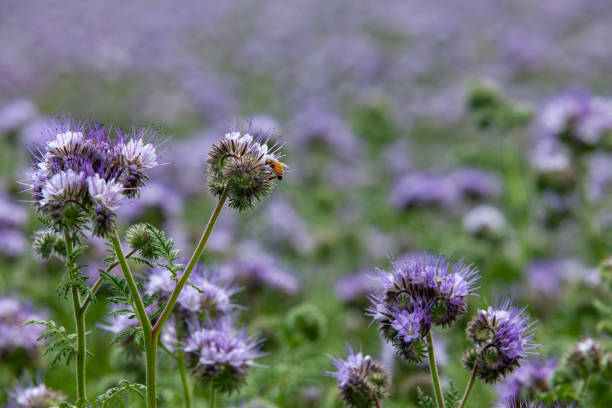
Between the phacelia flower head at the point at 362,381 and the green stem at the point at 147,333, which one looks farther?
the phacelia flower head at the point at 362,381

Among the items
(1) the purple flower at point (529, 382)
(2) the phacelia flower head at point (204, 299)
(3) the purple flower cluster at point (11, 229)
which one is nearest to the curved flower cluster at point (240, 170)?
(2) the phacelia flower head at point (204, 299)

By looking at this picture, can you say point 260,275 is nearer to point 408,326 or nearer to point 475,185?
point 408,326

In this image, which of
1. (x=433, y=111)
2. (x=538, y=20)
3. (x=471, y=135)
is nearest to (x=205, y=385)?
(x=471, y=135)

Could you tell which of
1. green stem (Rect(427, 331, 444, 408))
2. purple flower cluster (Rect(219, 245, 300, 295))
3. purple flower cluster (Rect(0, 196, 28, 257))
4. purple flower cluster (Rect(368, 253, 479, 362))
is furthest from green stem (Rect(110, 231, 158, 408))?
purple flower cluster (Rect(0, 196, 28, 257))

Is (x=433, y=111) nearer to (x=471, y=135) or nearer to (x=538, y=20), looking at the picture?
(x=471, y=135)

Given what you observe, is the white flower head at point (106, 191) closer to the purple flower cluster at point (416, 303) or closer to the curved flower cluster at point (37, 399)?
the purple flower cluster at point (416, 303)

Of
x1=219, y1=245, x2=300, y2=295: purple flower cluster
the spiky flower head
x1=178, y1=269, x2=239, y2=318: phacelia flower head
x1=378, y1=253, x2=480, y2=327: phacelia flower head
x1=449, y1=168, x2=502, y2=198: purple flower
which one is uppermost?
x1=449, y1=168, x2=502, y2=198: purple flower

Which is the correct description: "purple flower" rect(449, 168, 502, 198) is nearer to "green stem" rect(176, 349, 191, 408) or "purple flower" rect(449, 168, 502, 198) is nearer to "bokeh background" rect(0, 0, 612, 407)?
"bokeh background" rect(0, 0, 612, 407)
